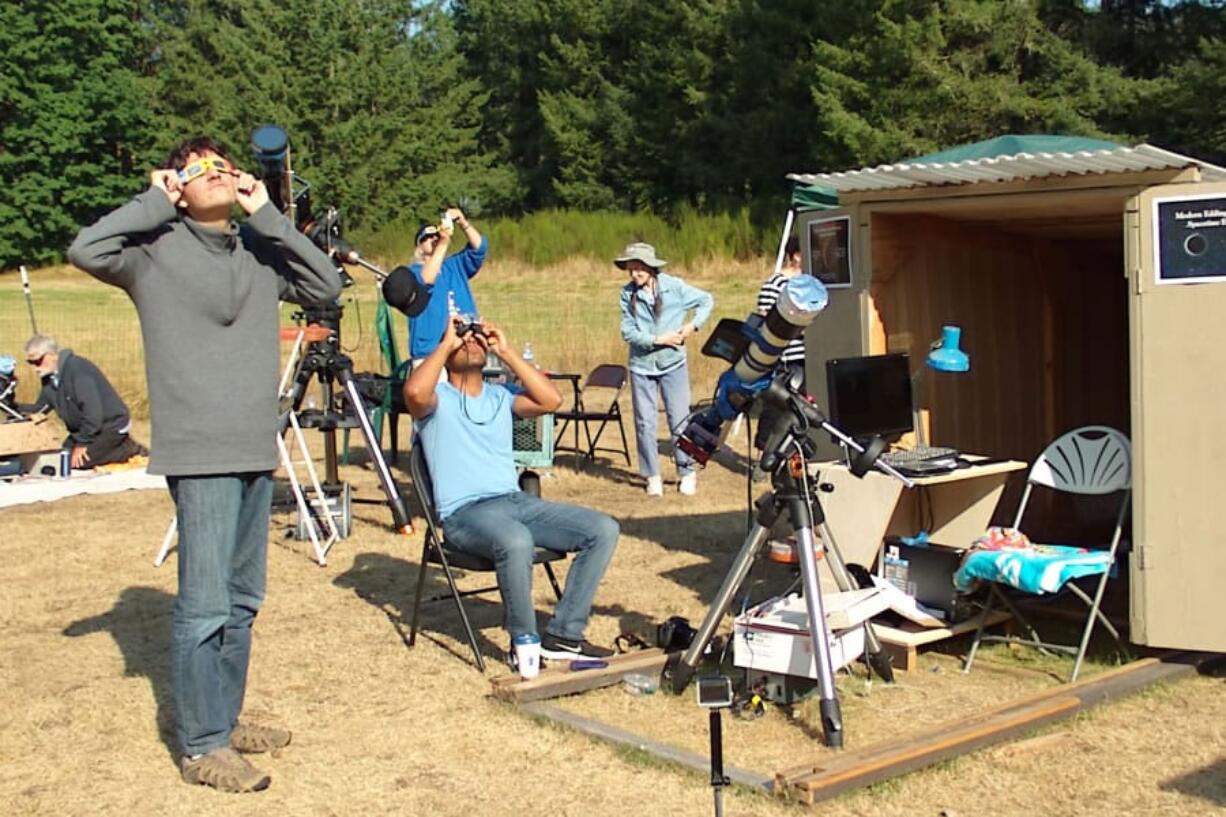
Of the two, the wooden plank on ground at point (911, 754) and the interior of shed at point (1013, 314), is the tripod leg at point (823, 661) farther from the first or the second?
the interior of shed at point (1013, 314)

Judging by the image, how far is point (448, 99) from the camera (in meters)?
42.2

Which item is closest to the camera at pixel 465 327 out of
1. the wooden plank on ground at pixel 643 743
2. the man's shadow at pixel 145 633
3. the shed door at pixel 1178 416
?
the wooden plank on ground at pixel 643 743

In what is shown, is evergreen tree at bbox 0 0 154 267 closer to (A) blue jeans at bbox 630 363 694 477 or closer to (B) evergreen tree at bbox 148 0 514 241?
(B) evergreen tree at bbox 148 0 514 241

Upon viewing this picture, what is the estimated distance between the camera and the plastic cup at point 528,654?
205 inches

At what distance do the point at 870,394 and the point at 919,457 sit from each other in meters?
0.34

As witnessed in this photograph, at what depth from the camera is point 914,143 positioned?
2736 cm

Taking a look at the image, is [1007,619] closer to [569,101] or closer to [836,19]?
[836,19]

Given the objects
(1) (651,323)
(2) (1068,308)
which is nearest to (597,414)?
(1) (651,323)

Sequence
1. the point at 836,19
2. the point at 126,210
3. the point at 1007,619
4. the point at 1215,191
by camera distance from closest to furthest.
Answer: the point at 126,210
the point at 1215,191
the point at 1007,619
the point at 836,19

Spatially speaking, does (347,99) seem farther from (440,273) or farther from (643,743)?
(643,743)

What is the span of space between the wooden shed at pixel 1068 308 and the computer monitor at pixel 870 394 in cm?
42

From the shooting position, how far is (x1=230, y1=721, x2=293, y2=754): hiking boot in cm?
463

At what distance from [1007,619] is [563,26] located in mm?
39354

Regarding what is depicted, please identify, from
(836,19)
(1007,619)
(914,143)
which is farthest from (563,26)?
(1007,619)
